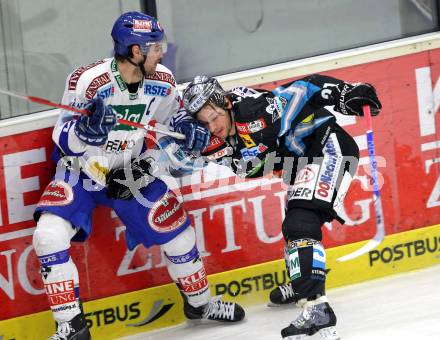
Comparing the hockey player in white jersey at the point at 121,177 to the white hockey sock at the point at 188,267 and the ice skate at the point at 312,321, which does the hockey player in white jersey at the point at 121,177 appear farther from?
the ice skate at the point at 312,321

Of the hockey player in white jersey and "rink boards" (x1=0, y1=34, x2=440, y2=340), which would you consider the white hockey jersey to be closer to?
the hockey player in white jersey

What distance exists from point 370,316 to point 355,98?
96 centimetres

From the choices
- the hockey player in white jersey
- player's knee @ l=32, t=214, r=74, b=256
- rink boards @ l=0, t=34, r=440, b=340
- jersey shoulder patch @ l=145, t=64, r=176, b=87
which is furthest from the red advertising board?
jersey shoulder patch @ l=145, t=64, r=176, b=87

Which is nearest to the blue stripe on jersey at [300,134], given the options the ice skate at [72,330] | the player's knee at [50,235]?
the player's knee at [50,235]

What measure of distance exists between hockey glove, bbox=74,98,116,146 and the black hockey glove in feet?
1.36

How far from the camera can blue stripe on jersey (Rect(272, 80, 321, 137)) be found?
14.2 ft

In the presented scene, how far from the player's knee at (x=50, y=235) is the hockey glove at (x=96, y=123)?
1.40 ft

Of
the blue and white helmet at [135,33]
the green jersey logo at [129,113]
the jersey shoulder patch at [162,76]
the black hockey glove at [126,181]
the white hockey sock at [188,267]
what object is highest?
the blue and white helmet at [135,33]

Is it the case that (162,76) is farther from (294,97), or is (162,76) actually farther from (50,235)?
(50,235)

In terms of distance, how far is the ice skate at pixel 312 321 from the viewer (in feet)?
13.3

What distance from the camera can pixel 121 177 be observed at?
456 centimetres

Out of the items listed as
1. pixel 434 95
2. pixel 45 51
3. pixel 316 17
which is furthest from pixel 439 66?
pixel 45 51

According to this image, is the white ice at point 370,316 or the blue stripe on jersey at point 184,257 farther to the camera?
the blue stripe on jersey at point 184,257

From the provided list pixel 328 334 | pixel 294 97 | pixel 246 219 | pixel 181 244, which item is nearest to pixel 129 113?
pixel 181 244
